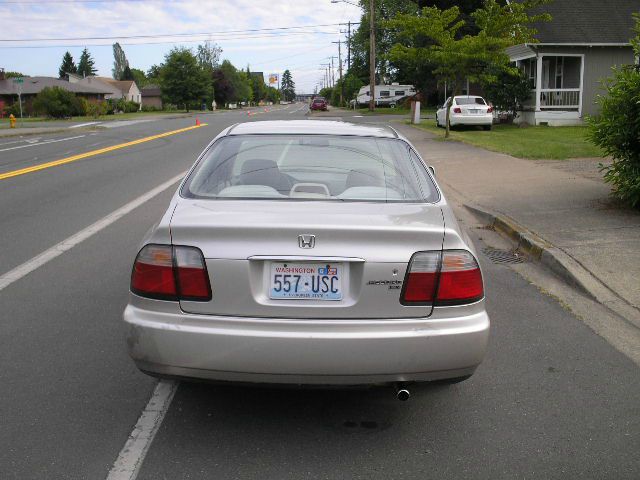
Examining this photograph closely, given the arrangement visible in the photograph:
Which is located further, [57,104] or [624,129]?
[57,104]

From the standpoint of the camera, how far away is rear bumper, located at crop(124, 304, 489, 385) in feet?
10.3

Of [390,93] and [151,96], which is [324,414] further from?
[151,96]

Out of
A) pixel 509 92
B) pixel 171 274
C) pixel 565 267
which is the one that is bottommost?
pixel 565 267

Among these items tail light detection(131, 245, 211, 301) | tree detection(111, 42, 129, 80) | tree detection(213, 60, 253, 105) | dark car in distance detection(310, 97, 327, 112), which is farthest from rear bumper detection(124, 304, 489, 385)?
tree detection(111, 42, 129, 80)

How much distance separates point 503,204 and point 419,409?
674cm

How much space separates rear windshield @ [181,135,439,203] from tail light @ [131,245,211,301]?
611 millimetres

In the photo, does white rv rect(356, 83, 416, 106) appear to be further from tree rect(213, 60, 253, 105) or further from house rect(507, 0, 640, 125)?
tree rect(213, 60, 253, 105)

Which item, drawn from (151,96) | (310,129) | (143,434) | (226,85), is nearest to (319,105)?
(226,85)

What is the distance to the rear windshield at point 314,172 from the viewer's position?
397cm

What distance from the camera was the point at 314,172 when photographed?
4879 millimetres

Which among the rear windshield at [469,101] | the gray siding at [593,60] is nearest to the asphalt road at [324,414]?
the rear windshield at [469,101]

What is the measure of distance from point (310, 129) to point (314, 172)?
0.38m

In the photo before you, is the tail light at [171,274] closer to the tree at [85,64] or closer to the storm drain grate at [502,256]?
the storm drain grate at [502,256]

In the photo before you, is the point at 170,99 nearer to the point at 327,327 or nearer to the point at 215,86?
the point at 215,86
